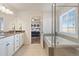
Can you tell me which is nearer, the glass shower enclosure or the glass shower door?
the glass shower enclosure

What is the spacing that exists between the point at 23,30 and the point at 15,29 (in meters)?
0.33

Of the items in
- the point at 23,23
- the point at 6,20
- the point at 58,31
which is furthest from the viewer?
the point at 23,23

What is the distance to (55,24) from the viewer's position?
3480 mm

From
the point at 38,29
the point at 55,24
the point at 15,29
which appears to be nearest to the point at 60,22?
the point at 55,24

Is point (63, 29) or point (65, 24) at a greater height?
point (65, 24)

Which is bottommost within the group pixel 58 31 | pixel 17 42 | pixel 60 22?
pixel 17 42

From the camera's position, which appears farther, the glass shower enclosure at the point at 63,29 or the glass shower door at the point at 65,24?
the glass shower door at the point at 65,24

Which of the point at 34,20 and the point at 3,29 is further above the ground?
the point at 34,20

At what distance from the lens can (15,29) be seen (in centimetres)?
434

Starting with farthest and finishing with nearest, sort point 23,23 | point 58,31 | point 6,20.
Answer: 1. point 23,23
2. point 6,20
3. point 58,31

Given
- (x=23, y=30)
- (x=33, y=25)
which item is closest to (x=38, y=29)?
(x=33, y=25)

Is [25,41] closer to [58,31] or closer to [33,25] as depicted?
[33,25]

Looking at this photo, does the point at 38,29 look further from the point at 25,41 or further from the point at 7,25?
the point at 7,25

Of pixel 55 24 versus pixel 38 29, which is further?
pixel 38 29
